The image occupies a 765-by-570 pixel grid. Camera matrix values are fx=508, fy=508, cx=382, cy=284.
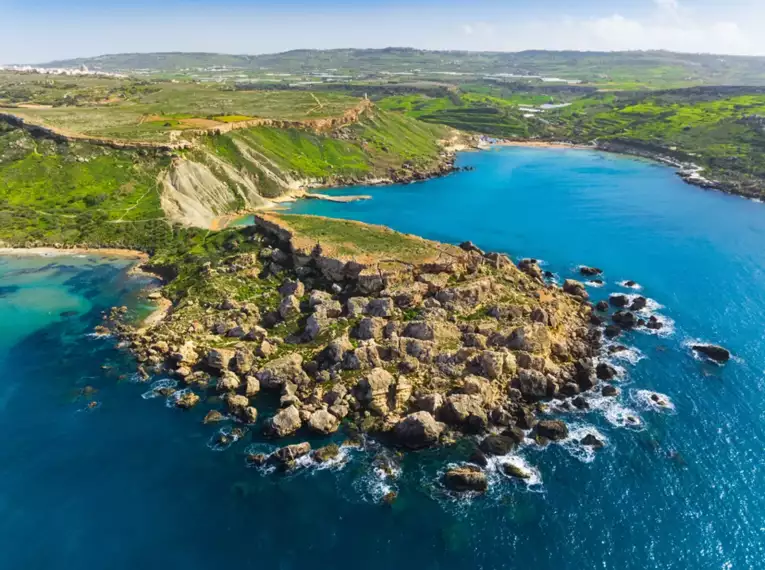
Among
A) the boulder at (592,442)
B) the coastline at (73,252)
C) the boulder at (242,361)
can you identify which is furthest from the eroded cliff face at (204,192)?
the boulder at (592,442)

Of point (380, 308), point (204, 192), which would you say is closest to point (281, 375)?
point (380, 308)

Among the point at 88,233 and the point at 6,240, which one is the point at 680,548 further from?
the point at 6,240

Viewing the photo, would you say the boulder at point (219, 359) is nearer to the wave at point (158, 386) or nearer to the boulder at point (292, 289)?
the wave at point (158, 386)

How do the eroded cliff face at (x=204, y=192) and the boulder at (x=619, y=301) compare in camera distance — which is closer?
the boulder at (x=619, y=301)

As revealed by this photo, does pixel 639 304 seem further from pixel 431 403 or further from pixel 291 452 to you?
pixel 291 452

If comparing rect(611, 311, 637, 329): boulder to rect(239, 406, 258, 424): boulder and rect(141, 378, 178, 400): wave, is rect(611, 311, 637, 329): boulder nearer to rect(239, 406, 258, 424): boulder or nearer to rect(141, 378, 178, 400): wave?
rect(239, 406, 258, 424): boulder

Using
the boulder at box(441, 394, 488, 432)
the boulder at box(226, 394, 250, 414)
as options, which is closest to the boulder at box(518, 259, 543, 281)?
the boulder at box(441, 394, 488, 432)
